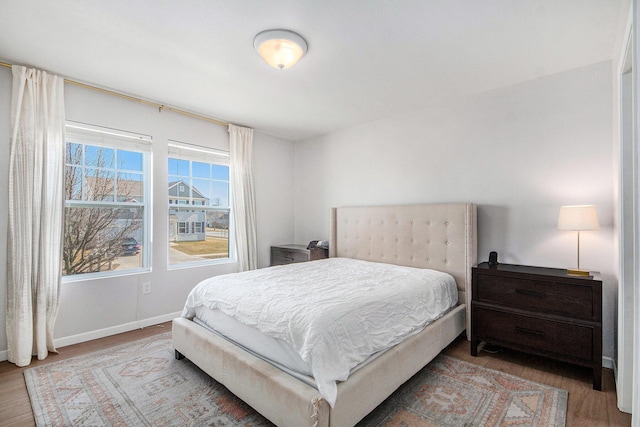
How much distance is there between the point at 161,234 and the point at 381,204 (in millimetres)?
2744

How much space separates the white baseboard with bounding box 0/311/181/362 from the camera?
2822 mm

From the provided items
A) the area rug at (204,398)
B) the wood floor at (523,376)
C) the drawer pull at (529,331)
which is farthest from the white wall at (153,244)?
the drawer pull at (529,331)

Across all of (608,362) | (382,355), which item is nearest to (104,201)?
(382,355)

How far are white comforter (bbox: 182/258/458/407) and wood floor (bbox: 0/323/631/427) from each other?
56cm

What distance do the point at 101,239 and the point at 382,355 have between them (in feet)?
10.1

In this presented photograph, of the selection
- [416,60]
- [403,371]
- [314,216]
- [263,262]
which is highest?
[416,60]

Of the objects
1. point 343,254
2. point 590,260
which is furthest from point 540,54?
point 343,254

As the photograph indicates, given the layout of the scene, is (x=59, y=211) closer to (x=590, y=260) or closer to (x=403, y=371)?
(x=403, y=371)

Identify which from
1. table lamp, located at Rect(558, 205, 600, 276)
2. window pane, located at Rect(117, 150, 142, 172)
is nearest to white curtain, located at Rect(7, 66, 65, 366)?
window pane, located at Rect(117, 150, 142, 172)

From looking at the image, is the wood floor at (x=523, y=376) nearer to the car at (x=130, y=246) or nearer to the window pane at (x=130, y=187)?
the car at (x=130, y=246)

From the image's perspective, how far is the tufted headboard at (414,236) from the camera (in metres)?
2.99

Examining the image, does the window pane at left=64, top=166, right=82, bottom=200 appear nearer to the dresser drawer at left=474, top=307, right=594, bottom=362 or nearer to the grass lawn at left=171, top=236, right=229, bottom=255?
the grass lawn at left=171, top=236, right=229, bottom=255

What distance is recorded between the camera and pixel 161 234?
349cm

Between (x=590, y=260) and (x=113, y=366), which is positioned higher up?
(x=590, y=260)
